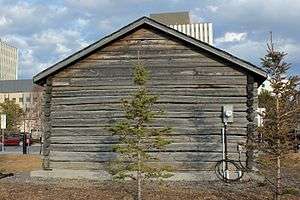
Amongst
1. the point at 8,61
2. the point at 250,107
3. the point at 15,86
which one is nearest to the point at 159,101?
the point at 250,107

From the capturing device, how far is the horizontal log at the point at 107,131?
17219 millimetres

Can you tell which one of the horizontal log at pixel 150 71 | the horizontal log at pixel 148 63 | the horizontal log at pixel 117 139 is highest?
the horizontal log at pixel 148 63

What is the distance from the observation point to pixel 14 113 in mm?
78188

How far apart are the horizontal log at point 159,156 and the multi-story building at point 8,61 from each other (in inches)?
5362

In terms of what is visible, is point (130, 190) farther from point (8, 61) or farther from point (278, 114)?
point (8, 61)

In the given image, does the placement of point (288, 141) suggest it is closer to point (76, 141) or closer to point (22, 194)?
point (22, 194)

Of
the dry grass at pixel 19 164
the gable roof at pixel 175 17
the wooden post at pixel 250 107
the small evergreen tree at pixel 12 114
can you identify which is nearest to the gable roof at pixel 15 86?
the small evergreen tree at pixel 12 114

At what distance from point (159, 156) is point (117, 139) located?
1.55 metres

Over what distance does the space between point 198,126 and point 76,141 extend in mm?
4274

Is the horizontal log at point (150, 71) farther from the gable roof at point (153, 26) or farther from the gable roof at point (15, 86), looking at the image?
the gable roof at point (15, 86)

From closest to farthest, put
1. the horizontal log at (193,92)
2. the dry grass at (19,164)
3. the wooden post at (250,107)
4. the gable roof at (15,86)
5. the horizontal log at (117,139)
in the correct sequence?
the wooden post at (250,107)
the horizontal log at (117,139)
the horizontal log at (193,92)
the dry grass at (19,164)
the gable roof at (15,86)

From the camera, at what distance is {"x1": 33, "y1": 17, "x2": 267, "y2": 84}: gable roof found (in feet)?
55.6

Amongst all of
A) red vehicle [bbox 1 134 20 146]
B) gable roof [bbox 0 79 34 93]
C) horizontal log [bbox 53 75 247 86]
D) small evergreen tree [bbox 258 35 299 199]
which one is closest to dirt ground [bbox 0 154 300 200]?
small evergreen tree [bbox 258 35 299 199]

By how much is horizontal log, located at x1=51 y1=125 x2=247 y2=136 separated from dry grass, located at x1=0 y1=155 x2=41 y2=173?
17.5 feet
